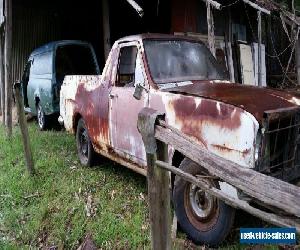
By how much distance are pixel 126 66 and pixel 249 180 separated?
3.91m

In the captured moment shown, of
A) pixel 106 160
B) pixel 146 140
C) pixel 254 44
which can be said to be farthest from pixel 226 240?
pixel 254 44

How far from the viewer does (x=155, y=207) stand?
9.58 feet

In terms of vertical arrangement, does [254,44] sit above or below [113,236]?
above

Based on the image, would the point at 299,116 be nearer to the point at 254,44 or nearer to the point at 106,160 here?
the point at 106,160

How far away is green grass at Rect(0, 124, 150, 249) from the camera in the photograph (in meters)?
4.75

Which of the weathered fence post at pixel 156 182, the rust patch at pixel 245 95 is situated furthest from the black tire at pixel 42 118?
the weathered fence post at pixel 156 182

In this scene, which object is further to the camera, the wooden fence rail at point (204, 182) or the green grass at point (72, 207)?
the green grass at point (72, 207)

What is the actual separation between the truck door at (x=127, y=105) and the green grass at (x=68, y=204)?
64 centimetres

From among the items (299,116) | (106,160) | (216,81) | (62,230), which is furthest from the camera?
(106,160)

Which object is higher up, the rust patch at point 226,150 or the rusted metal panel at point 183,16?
the rusted metal panel at point 183,16

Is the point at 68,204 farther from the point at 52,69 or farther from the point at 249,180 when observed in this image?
the point at 52,69

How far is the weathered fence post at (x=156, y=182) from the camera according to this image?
9.27 ft

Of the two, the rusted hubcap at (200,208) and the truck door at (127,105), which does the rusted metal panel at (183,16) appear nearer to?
the truck door at (127,105)

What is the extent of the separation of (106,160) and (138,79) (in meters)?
2.35
